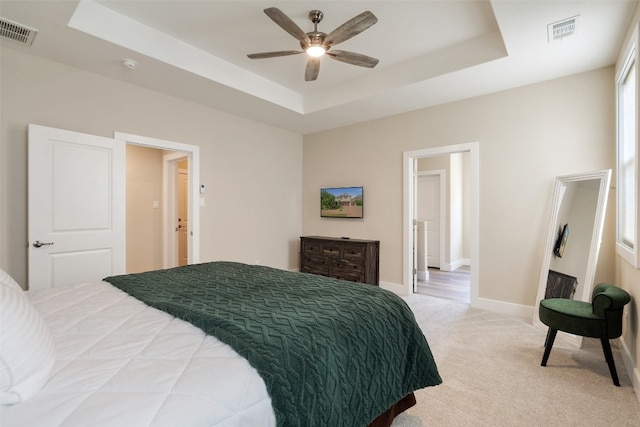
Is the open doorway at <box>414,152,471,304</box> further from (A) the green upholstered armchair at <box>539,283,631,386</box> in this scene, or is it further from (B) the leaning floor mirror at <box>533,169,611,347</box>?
(A) the green upholstered armchair at <box>539,283,631,386</box>

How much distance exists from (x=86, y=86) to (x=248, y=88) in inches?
65.1

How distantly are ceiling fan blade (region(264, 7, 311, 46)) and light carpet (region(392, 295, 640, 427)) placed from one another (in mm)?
2668

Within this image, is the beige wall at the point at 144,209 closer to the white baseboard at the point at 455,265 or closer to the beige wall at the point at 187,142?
the beige wall at the point at 187,142

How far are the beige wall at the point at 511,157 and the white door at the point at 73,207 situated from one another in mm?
3373

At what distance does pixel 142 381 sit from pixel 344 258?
3.91m

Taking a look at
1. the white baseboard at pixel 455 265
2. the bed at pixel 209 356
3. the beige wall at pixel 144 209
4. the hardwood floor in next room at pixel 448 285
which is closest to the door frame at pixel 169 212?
the beige wall at pixel 144 209

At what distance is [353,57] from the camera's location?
275 centimetres

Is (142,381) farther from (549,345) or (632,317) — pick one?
(632,317)

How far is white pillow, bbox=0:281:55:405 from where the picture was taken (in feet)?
2.56

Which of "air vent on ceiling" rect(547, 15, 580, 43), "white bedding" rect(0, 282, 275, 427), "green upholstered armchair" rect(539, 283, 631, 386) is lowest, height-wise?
"green upholstered armchair" rect(539, 283, 631, 386)

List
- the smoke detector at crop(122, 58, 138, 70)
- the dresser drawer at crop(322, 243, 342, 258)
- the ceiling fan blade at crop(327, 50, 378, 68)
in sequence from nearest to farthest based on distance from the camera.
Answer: the ceiling fan blade at crop(327, 50, 378, 68)
the smoke detector at crop(122, 58, 138, 70)
the dresser drawer at crop(322, 243, 342, 258)

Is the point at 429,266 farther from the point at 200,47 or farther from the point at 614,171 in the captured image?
the point at 200,47

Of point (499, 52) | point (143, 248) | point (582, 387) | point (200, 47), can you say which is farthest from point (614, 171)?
point (143, 248)

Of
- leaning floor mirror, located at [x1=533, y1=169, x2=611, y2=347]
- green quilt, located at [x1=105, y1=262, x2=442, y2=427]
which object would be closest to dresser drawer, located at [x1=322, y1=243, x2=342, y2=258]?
leaning floor mirror, located at [x1=533, y1=169, x2=611, y2=347]
